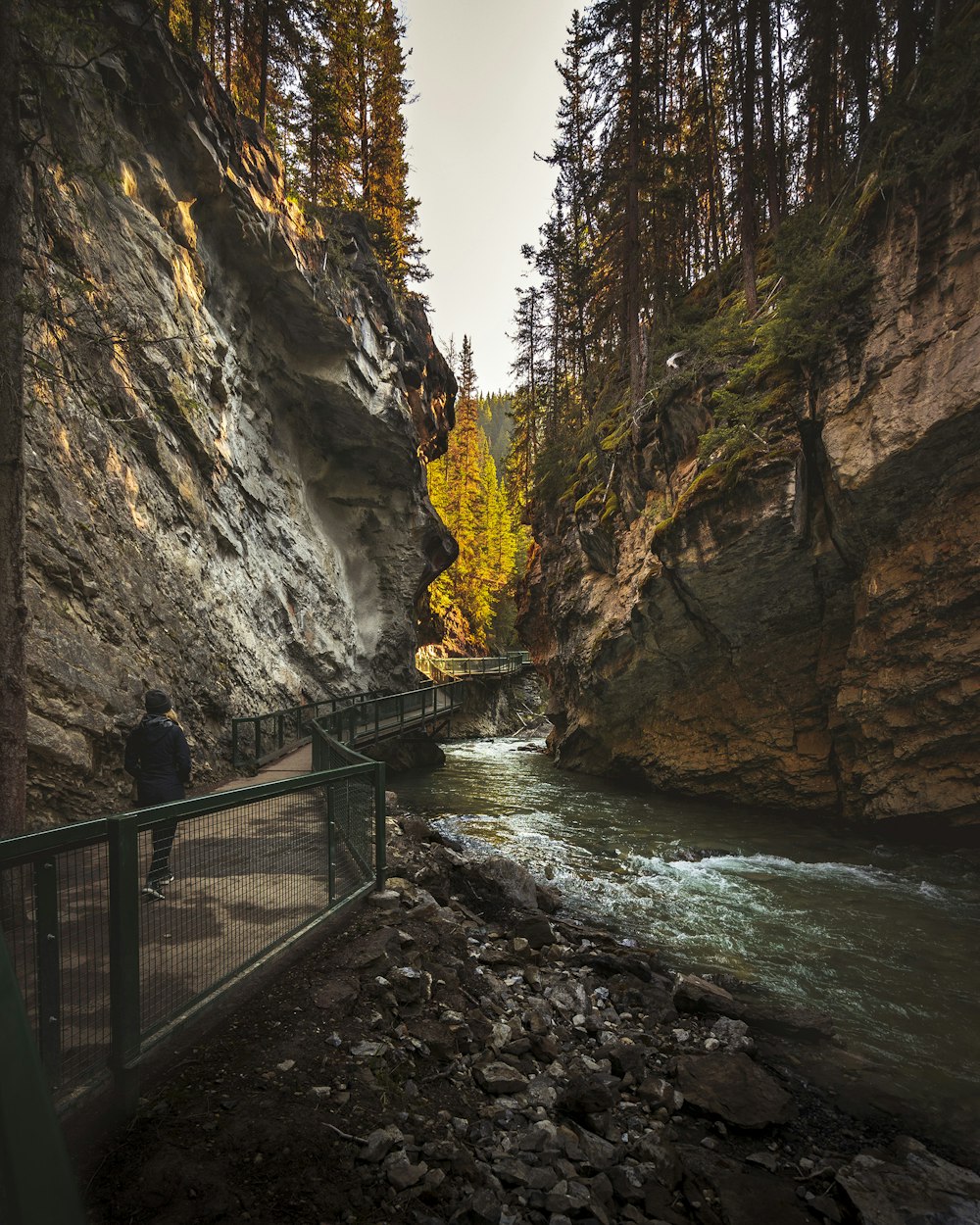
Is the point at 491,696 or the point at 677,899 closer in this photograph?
the point at 677,899

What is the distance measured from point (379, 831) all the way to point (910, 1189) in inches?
193

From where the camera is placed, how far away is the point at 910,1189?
12.3 ft

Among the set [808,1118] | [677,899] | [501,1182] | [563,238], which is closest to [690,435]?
[677,899]

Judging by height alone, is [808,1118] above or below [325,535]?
below

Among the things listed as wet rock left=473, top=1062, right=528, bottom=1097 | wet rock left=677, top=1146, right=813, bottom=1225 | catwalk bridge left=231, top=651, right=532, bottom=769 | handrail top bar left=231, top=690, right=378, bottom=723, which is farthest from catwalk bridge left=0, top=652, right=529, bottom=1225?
handrail top bar left=231, top=690, right=378, bottom=723

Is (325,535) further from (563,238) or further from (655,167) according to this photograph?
(563,238)

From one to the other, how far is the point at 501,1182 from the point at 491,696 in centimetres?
3353

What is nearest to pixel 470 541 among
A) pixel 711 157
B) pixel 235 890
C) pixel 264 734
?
pixel 711 157

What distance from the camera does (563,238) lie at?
96.4 feet

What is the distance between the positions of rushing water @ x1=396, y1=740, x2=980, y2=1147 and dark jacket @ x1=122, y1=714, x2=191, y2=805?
602cm

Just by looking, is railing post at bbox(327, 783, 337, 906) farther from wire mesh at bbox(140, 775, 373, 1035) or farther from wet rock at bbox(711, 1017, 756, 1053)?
wet rock at bbox(711, 1017, 756, 1053)

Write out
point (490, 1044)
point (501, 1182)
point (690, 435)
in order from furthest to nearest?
point (690, 435)
point (490, 1044)
point (501, 1182)

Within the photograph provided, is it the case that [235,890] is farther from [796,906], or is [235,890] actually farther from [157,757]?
[796,906]

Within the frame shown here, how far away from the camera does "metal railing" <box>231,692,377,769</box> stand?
1282 centimetres
